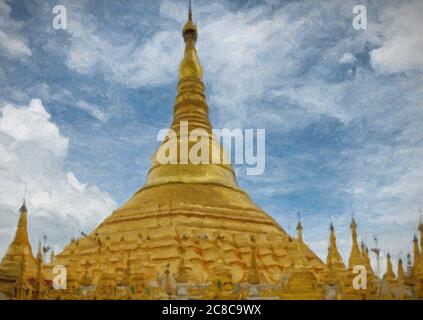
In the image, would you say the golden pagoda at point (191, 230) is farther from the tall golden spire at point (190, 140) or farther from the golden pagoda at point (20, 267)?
the golden pagoda at point (20, 267)

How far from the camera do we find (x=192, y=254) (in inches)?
1021

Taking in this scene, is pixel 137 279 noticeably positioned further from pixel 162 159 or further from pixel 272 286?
pixel 162 159

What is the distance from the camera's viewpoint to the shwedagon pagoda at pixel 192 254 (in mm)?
20734

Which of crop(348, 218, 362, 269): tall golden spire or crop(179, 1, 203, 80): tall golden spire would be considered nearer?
crop(348, 218, 362, 269): tall golden spire

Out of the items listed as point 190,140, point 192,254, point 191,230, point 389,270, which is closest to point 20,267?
point 192,254

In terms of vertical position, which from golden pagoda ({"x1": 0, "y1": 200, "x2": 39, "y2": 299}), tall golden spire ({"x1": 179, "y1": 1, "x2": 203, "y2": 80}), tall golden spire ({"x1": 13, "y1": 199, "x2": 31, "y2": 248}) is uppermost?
tall golden spire ({"x1": 179, "y1": 1, "x2": 203, "y2": 80})

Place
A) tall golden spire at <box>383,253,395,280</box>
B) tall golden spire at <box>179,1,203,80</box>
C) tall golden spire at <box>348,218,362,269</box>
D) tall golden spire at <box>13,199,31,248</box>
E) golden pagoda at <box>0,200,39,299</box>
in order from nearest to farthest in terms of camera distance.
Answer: golden pagoda at <box>0,200,39,299</box>, tall golden spire at <box>348,218,362,269</box>, tall golden spire at <box>13,199,31,248</box>, tall golden spire at <box>383,253,395,280</box>, tall golden spire at <box>179,1,203,80</box>

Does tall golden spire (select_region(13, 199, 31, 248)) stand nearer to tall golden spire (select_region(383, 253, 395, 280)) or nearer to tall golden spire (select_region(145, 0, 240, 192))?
tall golden spire (select_region(145, 0, 240, 192))

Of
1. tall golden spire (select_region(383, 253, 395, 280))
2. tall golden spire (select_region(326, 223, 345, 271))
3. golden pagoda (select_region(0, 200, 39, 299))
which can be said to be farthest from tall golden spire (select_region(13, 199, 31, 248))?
tall golden spire (select_region(383, 253, 395, 280))

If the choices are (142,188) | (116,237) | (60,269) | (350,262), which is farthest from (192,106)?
(350,262)

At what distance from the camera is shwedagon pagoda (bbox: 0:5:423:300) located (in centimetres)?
2073

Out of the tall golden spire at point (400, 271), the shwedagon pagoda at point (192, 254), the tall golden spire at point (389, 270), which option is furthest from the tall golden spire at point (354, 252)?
the tall golden spire at point (389, 270)

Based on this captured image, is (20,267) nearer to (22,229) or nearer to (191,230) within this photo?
(22,229)

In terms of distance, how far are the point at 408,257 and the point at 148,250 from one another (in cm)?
1233
